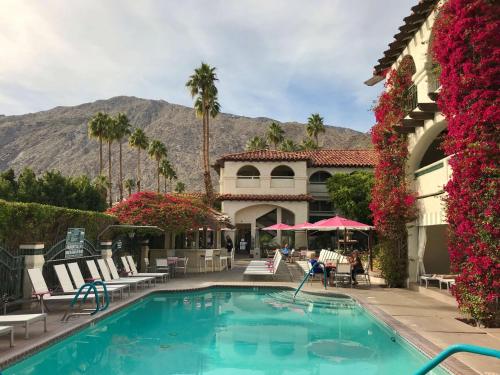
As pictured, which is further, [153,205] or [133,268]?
[153,205]

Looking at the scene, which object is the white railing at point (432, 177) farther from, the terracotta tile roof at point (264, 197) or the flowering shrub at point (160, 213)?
the terracotta tile roof at point (264, 197)

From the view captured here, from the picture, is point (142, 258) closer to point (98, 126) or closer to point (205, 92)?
point (205, 92)

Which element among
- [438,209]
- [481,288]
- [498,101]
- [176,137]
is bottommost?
[481,288]

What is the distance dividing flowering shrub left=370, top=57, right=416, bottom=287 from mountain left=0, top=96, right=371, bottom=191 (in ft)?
404

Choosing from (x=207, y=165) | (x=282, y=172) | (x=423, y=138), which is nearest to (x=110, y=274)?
(x=423, y=138)

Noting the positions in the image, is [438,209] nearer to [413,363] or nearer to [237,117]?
[413,363]

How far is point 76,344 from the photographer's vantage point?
8.66 meters

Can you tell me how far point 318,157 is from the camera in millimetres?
38938

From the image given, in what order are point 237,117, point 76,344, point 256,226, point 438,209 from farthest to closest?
point 237,117
point 256,226
point 438,209
point 76,344

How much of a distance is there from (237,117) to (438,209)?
605ft

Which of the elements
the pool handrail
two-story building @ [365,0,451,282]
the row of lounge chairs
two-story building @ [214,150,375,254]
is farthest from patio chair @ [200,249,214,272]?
the pool handrail

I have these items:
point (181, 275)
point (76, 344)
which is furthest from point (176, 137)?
point (76, 344)

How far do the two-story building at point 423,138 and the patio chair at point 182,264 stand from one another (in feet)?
31.4

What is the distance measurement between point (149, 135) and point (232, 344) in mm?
174597
